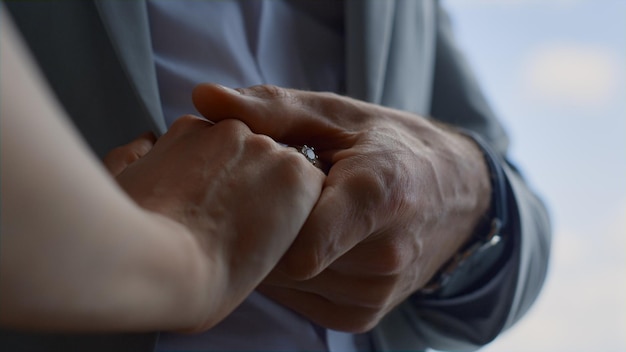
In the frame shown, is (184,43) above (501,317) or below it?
above

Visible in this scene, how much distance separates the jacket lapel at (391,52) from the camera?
639mm

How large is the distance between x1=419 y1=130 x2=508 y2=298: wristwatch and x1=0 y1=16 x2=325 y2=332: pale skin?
328mm

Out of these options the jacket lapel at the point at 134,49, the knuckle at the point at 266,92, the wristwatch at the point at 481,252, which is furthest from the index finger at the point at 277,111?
the wristwatch at the point at 481,252

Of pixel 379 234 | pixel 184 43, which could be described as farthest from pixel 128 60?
pixel 379 234

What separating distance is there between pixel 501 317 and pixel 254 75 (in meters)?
0.32

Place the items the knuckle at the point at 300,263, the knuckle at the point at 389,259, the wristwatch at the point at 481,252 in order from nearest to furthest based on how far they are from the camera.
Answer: the knuckle at the point at 300,263 → the knuckle at the point at 389,259 → the wristwatch at the point at 481,252

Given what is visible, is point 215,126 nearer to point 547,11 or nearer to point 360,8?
point 360,8

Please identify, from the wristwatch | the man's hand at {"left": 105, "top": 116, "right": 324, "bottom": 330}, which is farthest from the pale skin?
the wristwatch

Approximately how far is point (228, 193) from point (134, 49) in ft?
0.76

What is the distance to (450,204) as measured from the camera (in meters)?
0.55

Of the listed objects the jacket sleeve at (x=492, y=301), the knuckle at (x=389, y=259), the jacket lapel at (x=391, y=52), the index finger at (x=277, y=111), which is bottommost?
the jacket sleeve at (x=492, y=301)

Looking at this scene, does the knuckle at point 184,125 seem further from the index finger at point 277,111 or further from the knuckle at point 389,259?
the knuckle at point 389,259

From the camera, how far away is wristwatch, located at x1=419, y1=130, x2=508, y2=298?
62cm

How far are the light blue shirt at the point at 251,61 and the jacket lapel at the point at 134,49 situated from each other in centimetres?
5
